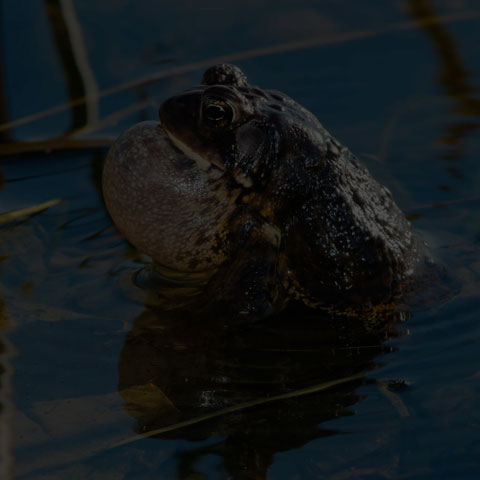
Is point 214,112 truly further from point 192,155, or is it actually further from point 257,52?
point 257,52

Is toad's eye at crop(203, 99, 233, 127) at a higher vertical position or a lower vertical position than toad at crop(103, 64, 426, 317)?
higher

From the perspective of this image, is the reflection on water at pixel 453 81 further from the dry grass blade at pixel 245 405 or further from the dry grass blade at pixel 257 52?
the dry grass blade at pixel 245 405

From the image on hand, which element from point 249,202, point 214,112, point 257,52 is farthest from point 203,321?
point 257,52

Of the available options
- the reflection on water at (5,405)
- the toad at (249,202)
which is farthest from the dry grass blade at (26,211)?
the toad at (249,202)

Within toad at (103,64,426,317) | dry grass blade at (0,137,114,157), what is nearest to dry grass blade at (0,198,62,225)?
dry grass blade at (0,137,114,157)

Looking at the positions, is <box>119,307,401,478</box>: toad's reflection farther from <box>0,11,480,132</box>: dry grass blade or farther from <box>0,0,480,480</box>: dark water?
<box>0,11,480,132</box>: dry grass blade

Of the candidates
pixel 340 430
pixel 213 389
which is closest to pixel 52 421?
pixel 213 389

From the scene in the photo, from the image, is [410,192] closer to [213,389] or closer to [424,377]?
[424,377]
